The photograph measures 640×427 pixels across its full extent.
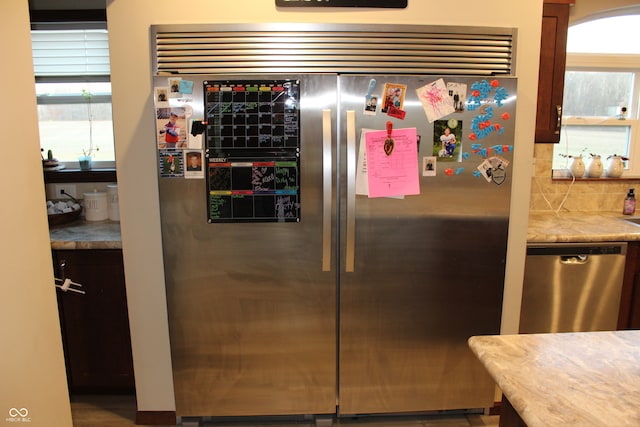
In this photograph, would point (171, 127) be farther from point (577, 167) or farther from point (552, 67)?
point (577, 167)

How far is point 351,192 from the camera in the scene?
192cm

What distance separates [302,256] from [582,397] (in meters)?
1.27

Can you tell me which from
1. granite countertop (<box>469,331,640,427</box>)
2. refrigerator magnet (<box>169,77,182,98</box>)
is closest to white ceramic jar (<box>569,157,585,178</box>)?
granite countertop (<box>469,331,640,427</box>)

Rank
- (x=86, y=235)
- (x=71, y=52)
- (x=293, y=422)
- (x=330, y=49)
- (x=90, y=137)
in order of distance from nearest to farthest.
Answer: (x=330, y=49) → (x=293, y=422) → (x=86, y=235) → (x=71, y=52) → (x=90, y=137)

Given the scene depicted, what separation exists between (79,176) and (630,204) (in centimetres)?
362

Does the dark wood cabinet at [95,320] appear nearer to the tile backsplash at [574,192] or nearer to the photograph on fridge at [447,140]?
the photograph on fridge at [447,140]

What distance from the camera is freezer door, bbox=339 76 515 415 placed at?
6.38 feet

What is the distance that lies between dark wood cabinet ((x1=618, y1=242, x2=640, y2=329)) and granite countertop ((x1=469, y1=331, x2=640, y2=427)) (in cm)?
141

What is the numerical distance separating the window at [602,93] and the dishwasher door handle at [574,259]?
92cm

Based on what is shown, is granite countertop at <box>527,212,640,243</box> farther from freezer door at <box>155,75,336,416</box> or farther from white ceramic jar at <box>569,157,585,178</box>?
freezer door at <box>155,75,336,416</box>

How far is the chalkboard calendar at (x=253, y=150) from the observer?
73.7 inches

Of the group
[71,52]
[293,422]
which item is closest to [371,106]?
[293,422]

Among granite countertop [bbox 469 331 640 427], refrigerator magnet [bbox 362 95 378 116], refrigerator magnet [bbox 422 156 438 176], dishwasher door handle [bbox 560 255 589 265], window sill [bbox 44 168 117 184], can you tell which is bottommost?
dishwasher door handle [bbox 560 255 589 265]

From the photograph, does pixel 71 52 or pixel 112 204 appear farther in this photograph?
pixel 71 52
